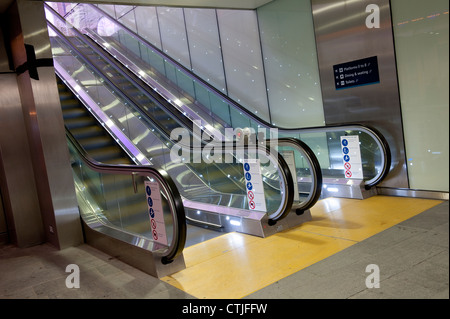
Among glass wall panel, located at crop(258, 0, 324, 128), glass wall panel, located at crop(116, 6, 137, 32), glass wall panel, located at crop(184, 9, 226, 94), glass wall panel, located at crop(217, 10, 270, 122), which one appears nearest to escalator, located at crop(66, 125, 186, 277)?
glass wall panel, located at crop(258, 0, 324, 128)

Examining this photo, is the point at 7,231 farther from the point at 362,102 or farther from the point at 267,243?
the point at 362,102

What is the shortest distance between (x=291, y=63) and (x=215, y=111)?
2173mm

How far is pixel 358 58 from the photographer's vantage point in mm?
6480

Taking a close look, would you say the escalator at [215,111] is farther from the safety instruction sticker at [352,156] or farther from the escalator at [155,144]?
the escalator at [155,144]

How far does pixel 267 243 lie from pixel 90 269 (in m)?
2.03

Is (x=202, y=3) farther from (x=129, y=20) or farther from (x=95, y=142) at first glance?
(x=129, y=20)

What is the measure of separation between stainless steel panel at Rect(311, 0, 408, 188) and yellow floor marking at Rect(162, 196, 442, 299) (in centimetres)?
103

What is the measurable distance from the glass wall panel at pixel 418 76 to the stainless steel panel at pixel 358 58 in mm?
115

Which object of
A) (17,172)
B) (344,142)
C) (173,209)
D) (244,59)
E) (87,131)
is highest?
(244,59)

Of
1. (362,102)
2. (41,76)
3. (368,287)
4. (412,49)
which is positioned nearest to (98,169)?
(41,76)

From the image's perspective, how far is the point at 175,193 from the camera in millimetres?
3885

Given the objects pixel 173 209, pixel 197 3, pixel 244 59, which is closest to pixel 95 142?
pixel 197 3

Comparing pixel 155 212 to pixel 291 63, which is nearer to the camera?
pixel 155 212
